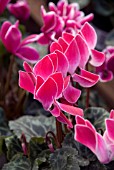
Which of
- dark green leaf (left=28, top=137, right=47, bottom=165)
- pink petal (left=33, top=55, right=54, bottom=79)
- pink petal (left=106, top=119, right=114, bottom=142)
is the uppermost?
pink petal (left=33, top=55, right=54, bottom=79)

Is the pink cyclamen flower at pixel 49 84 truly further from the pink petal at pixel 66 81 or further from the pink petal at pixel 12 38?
the pink petal at pixel 12 38

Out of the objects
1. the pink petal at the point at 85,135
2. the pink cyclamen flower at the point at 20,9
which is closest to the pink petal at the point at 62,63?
the pink petal at the point at 85,135

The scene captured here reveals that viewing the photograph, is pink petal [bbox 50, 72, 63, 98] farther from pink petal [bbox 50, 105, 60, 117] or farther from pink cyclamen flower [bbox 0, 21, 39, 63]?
pink cyclamen flower [bbox 0, 21, 39, 63]

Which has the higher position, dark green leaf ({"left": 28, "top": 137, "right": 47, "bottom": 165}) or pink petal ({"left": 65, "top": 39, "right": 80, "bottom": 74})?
pink petal ({"left": 65, "top": 39, "right": 80, "bottom": 74})

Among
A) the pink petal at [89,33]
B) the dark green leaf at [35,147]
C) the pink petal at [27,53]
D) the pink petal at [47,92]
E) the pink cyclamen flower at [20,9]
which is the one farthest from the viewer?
the pink cyclamen flower at [20,9]

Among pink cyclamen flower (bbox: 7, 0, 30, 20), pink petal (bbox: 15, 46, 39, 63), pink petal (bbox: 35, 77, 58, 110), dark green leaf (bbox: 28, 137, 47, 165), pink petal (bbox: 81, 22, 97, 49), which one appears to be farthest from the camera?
pink cyclamen flower (bbox: 7, 0, 30, 20)

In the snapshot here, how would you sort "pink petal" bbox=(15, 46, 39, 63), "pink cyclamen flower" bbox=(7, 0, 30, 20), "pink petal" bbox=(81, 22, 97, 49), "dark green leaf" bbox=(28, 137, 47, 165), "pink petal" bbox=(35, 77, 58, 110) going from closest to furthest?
"pink petal" bbox=(35, 77, 58, 110) < "pink petal" bbox=(81, 22, 97, 49) < "dark green leaf" bbox=(28, 137, 47, 165) < "pink petal" bbox=(15, 46, 39, 63) < "pink cyclamen flower" bbox=(7, 0, 30, 20)

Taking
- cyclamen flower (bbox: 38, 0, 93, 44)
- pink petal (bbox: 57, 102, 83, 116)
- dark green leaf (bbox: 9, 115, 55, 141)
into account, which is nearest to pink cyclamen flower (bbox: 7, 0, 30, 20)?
cyclamen flower (bbox: 38, 0, 93, 44)
